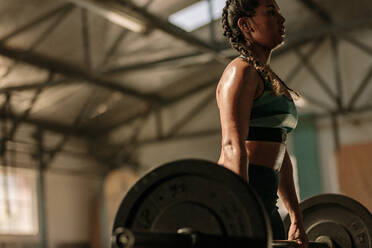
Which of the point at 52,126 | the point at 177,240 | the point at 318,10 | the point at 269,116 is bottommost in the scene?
the point at 177,240

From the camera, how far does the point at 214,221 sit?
156cm

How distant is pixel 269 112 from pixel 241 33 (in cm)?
27

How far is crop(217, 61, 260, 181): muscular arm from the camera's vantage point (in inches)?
65.7

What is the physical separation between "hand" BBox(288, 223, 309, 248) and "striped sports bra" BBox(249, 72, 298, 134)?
401mm

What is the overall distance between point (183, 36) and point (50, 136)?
503cm

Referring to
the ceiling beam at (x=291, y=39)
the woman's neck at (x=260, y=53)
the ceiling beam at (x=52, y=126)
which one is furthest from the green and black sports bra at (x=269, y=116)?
the ceiling beam at (x=52, y=126)

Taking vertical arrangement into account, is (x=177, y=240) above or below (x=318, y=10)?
below

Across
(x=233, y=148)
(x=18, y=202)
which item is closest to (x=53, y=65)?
(x=18, y=202)

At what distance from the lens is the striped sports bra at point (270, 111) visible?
1.82m

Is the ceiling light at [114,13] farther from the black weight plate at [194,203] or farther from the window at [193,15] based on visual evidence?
the black weight plate at [194,203]

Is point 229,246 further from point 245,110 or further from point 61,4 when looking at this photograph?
point 61,4

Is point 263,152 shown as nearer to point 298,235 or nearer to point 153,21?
point 298,235

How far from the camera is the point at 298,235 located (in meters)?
2.08

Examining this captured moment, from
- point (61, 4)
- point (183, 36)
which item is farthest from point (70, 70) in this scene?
point (183, 36)
